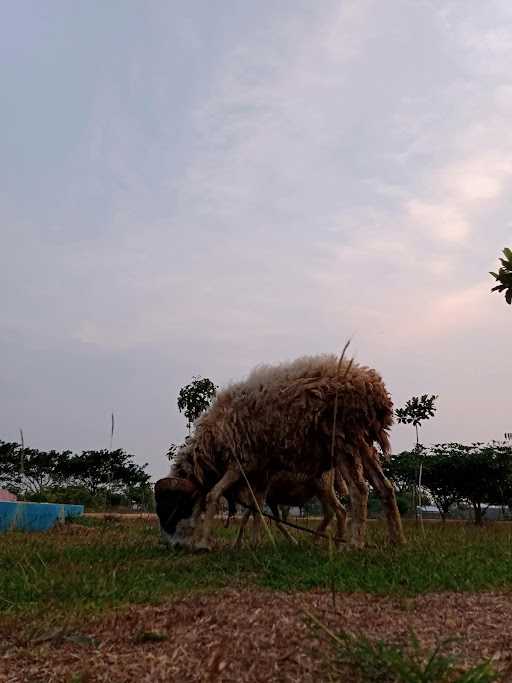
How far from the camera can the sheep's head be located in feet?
25.9

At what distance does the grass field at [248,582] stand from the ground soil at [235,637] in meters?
0.03

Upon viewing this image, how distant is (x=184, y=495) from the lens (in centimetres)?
808

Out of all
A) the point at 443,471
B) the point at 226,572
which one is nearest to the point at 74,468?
the point at 443,471

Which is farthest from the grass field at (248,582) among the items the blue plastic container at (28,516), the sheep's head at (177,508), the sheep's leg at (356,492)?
the blue plastic container at (28,516)

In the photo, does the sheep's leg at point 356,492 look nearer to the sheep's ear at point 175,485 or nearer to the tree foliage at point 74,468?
the sheep's ear at point 175,485

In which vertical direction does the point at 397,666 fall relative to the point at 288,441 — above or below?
below

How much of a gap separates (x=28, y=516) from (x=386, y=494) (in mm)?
7826

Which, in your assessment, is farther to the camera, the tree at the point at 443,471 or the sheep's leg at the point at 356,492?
the tree at the point at 443,471

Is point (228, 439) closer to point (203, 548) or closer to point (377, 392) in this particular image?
point (203, 548)

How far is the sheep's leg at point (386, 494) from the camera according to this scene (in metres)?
7.59

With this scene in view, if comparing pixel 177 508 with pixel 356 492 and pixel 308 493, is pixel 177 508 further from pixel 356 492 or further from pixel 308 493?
pixel 356 492

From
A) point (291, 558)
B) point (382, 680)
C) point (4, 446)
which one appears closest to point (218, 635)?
point (382, 680)

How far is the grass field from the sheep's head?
0.73 m

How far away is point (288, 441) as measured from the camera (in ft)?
25.2
